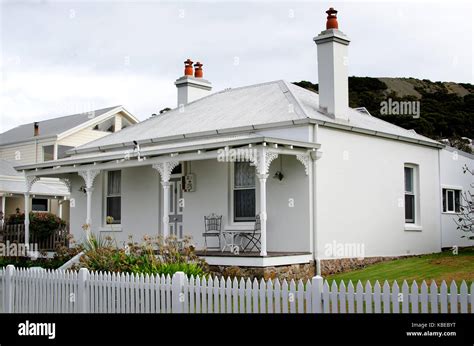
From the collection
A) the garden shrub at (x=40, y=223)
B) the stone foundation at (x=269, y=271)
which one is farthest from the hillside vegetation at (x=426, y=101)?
the garden shrub at (x=40, y=223)

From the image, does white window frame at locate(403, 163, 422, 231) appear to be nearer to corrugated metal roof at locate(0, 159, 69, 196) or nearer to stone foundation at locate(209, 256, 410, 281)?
stone foundation at locate(209, 256, 410, 281)

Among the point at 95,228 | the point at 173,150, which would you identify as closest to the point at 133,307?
the point at 173,150

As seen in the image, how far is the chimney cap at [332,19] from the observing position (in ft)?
53.5

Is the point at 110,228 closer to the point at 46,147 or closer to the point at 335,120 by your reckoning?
the point at 335,120

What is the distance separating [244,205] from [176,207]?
8.81ft

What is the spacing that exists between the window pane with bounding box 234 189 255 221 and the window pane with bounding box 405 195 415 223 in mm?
5169

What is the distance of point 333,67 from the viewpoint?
15992 millimetres

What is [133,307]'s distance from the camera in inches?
356

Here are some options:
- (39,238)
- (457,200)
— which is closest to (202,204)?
(39,238)

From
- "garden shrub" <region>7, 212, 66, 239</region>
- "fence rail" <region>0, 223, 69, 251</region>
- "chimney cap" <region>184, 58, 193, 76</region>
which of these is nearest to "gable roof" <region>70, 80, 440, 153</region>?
"chimney cap" <region>184, 58, 193, 76</region>

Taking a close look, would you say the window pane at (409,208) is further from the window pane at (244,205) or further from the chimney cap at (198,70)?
the chimney cap at (198,70)

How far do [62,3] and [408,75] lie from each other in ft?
154

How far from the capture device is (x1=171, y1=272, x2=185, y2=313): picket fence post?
28.0 feet
